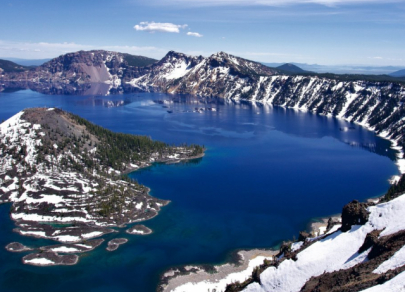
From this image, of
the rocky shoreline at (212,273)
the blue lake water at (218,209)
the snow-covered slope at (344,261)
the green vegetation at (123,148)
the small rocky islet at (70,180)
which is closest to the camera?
the snow-covered slope at (344,261)

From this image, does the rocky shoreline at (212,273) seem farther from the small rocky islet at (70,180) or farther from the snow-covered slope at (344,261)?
the small rocky islet at (70,180)

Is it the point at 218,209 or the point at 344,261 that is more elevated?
the point at 344,261

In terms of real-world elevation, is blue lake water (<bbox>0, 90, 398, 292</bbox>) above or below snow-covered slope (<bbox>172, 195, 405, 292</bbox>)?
below

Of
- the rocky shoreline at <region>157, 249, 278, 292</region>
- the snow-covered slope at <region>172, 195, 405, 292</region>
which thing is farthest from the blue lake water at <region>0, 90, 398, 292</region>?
the snow-covered slope at <region>172, 195, 405, 292</region>

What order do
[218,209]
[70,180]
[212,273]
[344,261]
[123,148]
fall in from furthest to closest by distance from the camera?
[123,148]
[70,180]
[218,209]
[212,273]
[344,261]

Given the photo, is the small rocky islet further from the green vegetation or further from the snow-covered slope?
the snow-covered slope

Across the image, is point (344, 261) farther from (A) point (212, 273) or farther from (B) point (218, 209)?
(B) point (218, 209)

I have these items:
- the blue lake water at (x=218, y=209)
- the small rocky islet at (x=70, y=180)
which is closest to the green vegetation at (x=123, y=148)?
the small rocky islet at (x=70, y=180)

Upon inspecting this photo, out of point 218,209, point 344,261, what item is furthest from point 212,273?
point 218,209

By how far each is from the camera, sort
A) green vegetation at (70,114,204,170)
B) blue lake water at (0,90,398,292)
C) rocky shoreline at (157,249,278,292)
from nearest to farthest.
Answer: rocky shoreline at (157,249,278,292), blue lake water at (0,90,398,292), green vegetation at (70,114,204,170)
